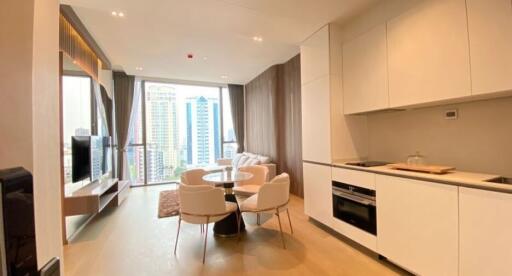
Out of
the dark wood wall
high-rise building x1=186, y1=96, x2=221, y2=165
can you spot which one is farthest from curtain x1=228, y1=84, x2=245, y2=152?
the dark wood wall

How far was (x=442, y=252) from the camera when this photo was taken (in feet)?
5.96

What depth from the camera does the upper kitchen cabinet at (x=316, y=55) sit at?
120 inches

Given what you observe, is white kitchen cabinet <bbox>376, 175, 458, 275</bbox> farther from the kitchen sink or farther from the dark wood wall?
the dark wood wall

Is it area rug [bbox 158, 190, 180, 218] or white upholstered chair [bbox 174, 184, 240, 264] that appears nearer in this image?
white upholstered chair [bbox 174, 184, 240, 264]

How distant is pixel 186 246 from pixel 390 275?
217 centimetres

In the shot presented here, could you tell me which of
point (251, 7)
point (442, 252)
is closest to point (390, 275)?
point (442, 252)

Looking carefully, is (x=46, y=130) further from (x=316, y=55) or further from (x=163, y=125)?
(x=163, y=125)

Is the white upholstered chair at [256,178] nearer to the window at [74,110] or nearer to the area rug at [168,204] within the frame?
the area rug at [168,204]

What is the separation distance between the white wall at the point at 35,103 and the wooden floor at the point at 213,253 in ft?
4.57

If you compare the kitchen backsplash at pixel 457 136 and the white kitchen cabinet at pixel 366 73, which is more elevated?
the white kitchen cabinet at pixel 366 73

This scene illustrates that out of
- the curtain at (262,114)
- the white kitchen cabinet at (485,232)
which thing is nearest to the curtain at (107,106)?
the curtain at (262,114)

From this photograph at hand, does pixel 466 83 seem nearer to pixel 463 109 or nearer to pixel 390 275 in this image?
pixel 463 109

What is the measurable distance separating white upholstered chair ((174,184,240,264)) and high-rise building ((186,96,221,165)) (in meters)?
4.68

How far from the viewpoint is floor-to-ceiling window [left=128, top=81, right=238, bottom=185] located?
6414mm
